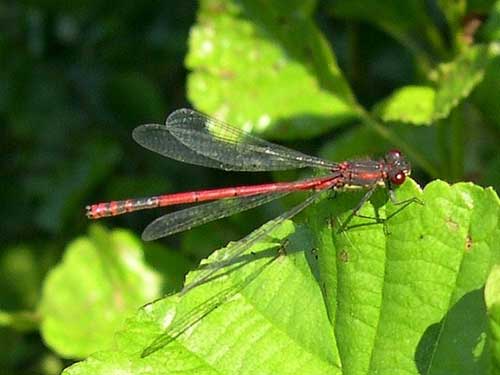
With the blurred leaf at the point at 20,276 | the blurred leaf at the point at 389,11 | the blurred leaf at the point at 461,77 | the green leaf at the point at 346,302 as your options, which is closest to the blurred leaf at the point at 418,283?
the green leaf at the point at 346,302

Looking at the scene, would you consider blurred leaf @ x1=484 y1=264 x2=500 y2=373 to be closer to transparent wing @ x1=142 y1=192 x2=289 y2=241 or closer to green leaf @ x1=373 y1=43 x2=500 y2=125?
green leaf @ x1=373 y1=43 x2=500 y2=125

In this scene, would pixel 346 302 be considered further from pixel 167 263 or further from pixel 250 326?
pixel 167 263

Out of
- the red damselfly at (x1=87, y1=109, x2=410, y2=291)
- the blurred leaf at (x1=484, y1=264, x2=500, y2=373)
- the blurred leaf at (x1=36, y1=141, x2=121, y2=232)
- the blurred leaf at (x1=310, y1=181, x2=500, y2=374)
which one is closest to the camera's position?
the blurred leaf at (x1=484, y1=264, x2=500, y2=373)

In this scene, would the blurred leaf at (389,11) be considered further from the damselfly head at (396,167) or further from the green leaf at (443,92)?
the damselfly head at (396,167)

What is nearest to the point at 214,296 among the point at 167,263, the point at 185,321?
the point at 185,321

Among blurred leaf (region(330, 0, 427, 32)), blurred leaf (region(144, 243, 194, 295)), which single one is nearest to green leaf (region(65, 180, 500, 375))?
blurred leaf (region(330, 0, 427, 32))

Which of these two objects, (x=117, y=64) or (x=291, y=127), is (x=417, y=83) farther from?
(x=117, y=64)
